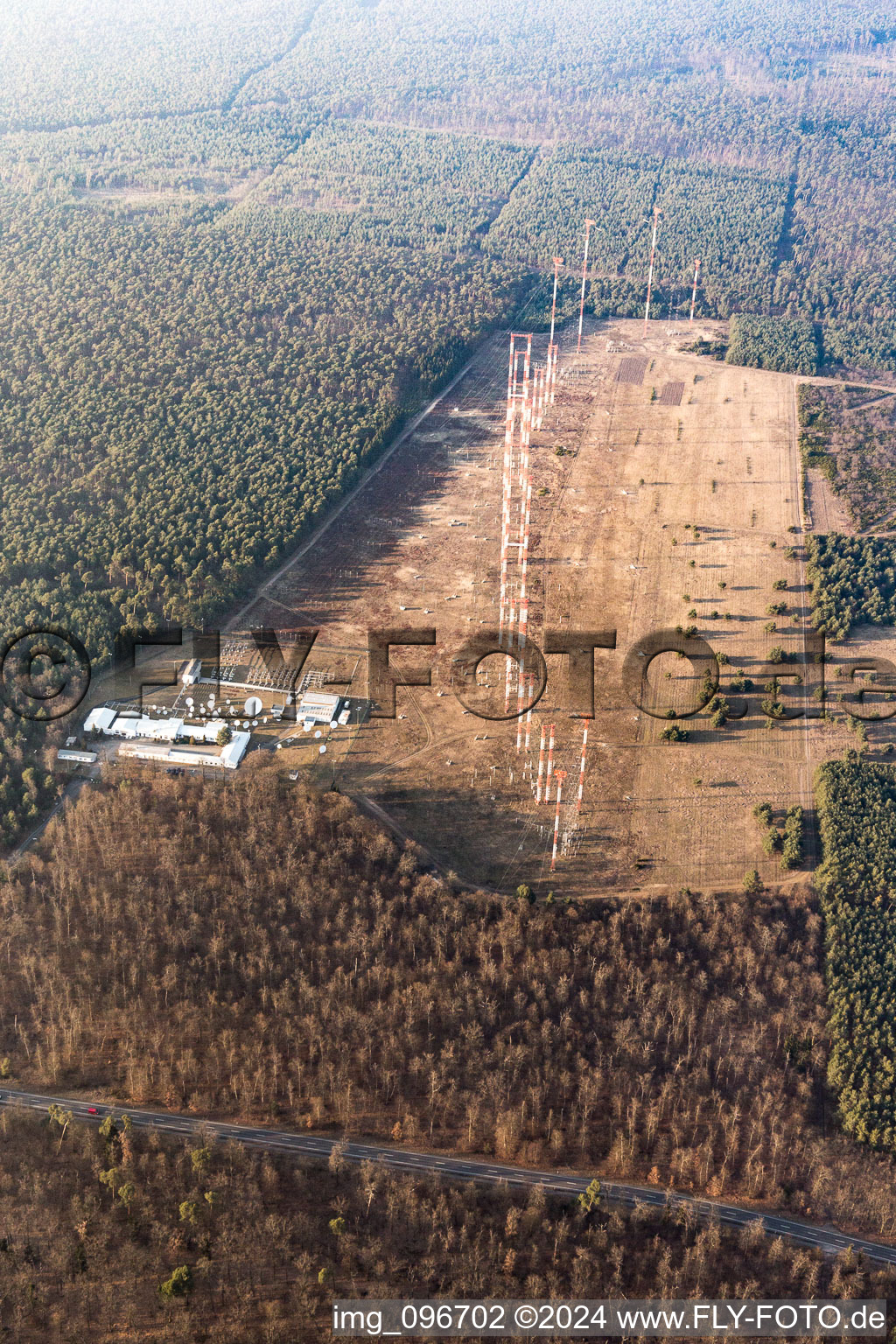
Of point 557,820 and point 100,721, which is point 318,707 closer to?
point 100,721

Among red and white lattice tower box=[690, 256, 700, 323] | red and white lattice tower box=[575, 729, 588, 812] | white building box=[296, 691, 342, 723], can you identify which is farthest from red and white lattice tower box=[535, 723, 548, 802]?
red and white lattice tower box=[690, 256, 700, 323]

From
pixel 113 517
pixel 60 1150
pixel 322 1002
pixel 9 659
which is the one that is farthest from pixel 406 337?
pixel 60 1150

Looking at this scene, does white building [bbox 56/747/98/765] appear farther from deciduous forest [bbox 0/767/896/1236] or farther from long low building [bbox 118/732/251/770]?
deciduous forest [bbox 0/767/896/1236]

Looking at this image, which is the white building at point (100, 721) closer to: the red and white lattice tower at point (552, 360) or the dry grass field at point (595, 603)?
the dry grass field at point (595, 603)

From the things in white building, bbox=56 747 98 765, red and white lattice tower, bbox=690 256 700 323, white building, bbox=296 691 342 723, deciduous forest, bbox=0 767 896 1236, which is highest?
red and white lattice tower, bbox=690 256 700 323

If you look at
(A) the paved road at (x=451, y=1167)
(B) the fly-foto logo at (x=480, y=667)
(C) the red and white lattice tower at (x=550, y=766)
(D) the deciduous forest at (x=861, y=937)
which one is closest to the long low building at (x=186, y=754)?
(B) the fly-foto logo at (x=480, y=667)

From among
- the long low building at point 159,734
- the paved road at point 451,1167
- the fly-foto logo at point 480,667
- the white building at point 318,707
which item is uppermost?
the fly-foto logo at point 480,667
